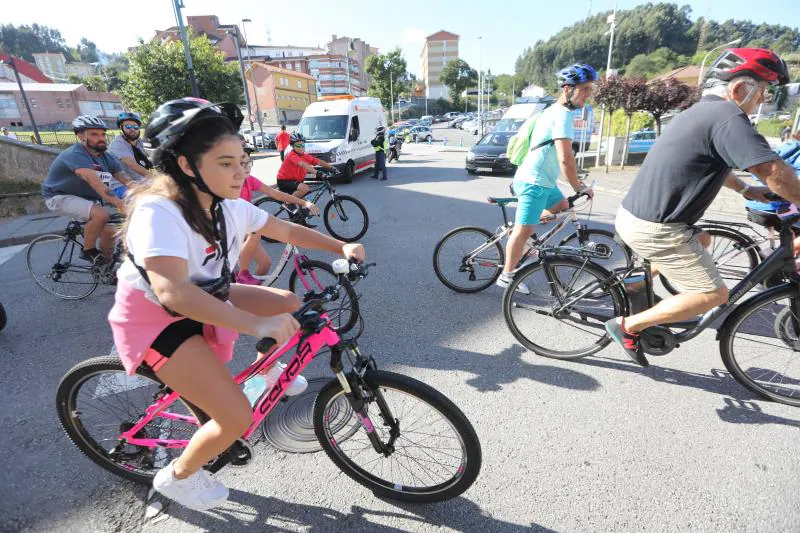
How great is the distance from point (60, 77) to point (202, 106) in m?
143

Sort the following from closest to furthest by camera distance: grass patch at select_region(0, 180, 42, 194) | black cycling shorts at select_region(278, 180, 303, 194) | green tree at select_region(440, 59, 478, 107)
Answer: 1. black cycling shorts at select_region(278, 180, 303, 194)
2. grass patch at select_region(0, 180, 42, 194)
3. green tree at select_region(440, 59, 478, 107)

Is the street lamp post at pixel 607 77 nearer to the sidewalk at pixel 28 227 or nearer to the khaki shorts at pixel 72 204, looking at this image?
the khaki shorts at pixel 72 204

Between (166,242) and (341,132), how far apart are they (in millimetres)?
12608

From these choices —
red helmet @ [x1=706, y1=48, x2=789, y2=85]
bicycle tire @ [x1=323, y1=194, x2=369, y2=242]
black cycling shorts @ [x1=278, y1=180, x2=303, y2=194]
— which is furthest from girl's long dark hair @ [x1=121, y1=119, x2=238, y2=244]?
black cycling shorts @ [x1=278, y1=180, x2=303, y2=194]

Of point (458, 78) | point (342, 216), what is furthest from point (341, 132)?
point (458, 78)

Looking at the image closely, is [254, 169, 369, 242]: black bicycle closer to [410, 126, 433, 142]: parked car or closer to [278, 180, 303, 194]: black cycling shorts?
[278, 180, 303, 194]: black cycling shorts

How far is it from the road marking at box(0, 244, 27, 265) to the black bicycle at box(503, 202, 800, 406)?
779 centimetres

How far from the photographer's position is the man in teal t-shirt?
3.64m

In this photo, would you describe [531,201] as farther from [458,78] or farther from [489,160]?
[458,78]

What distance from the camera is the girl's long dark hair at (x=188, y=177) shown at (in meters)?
1.47

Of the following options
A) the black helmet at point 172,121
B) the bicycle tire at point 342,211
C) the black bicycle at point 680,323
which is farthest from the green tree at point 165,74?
the black helmet at point 172,121

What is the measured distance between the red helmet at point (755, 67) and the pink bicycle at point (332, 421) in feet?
7.54

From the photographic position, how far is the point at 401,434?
221 cm

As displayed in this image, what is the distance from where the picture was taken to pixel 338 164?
41.2 feet
